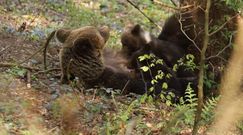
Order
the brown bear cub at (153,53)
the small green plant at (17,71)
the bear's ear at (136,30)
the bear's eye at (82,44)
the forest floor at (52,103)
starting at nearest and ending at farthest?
the forest floor at (52,103)
the small green plant at (17,71)
the bear's eye at (82,44)
the brown bear cub at (153,53)
the bear's ear at (136,30)

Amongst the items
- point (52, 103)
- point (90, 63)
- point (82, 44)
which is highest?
point (82, 44)

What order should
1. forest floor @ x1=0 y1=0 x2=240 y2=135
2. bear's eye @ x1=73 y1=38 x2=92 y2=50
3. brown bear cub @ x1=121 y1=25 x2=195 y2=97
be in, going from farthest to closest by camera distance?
brown bear cub @ x1=121 y1=25 x2=195 y2=97, bear's eye @ x1=73 y1=38 x2=92 y2=50, forest floor @ x1=0 y1=0 x2=240 y2=135

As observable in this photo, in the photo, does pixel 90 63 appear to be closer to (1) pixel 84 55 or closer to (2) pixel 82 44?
(1) pixel 84 55

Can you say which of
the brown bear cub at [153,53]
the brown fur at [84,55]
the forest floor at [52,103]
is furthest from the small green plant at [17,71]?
the brown bear cub at [153,53]

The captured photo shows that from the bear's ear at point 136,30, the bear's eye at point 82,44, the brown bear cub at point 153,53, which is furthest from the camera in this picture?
the bear's ear at point 136,30

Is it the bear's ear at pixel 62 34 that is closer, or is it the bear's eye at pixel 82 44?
the bear's eye at pixel 82 44

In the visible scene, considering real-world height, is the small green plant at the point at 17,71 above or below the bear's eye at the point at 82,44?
below

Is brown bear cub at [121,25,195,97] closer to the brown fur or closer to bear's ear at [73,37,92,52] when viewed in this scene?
the brown fur

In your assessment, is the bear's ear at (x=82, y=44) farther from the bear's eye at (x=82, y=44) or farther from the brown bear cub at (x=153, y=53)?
the brown bear cub at (x=153, y=53)

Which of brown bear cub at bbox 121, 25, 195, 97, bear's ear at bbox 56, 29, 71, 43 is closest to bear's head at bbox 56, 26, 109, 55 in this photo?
bear's ear at bbox 56, 29, 71, 43

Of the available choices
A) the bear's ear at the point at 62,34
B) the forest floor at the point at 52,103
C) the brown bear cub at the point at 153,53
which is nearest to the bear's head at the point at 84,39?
the bear's ear at the point at 62,34

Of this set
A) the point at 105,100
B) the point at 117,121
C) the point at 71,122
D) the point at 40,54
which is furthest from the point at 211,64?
the point at 71,122

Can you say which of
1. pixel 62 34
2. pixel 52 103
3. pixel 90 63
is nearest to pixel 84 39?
pixel 90 63

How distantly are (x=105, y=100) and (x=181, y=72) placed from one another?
139 cm
